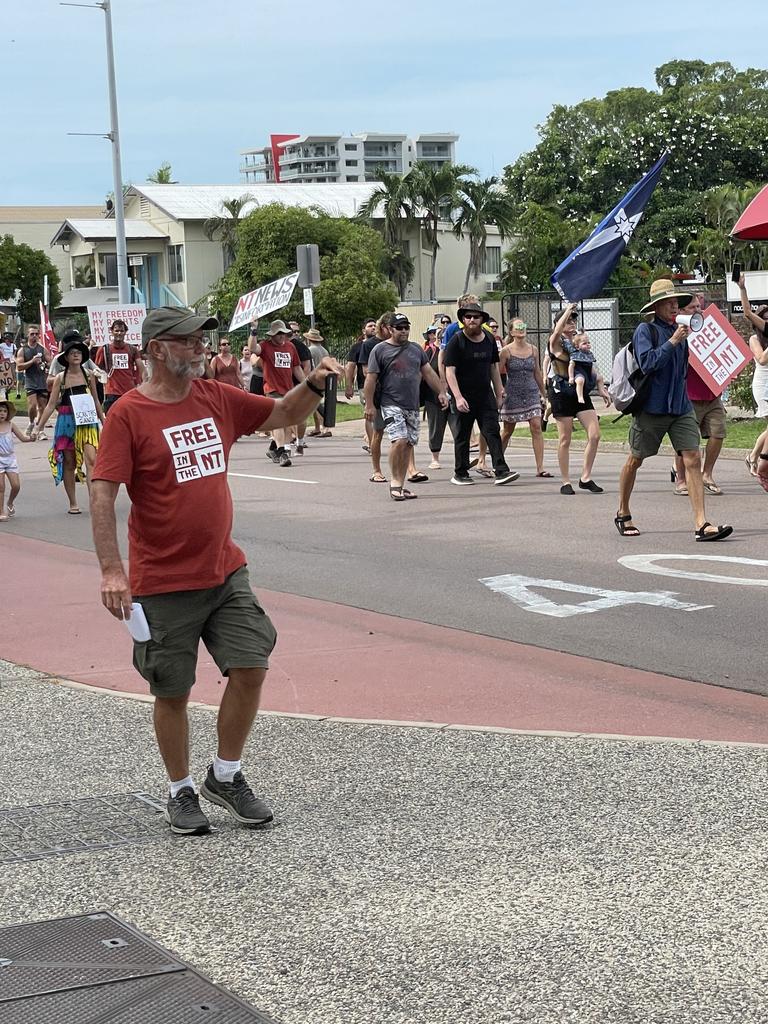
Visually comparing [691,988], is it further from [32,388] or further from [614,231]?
[32,388]

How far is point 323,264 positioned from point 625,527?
44315 millimetres

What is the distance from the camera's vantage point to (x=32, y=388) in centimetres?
3069

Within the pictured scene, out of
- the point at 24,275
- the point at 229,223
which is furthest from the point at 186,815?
the point at 24,275

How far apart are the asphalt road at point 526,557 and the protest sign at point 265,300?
1.97 meters

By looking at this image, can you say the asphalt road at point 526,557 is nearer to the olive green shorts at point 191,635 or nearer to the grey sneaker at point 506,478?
the grey sneaker at point 506,478

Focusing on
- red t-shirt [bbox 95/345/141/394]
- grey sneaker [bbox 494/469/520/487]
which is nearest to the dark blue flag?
grey sneaker [bbox 494/469/520/487]

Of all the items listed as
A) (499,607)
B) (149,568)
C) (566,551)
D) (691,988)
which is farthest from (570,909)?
(566,551)

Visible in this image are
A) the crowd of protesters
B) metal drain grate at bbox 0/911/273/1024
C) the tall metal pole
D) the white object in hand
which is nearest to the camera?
metal drain grate at bbox 0/911/273/1024

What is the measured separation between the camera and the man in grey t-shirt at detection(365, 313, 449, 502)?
15195 mm

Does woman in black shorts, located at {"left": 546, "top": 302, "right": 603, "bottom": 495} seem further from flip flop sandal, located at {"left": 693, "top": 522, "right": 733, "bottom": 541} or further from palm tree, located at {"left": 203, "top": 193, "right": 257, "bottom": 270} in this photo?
palm tree, located at {"left": 203, "top": 193, "right": 257, "bottom": 270}

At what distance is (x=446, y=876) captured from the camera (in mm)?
4676

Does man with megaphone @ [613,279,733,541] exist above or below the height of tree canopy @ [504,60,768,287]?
below

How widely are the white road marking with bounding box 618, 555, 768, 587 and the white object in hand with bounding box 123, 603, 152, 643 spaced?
5.64 metres

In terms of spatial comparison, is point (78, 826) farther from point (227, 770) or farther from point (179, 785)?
point (227, 770)
